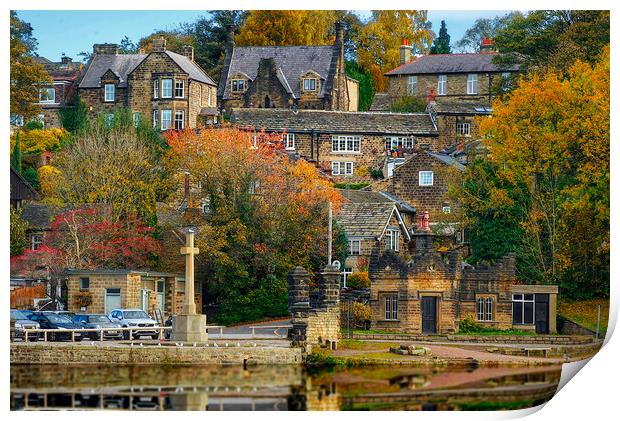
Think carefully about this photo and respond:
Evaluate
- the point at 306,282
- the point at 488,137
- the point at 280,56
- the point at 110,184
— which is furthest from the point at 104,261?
the point at 280,56

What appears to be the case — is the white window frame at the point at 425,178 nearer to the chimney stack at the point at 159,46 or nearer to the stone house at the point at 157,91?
the stone house at the point at 157,91

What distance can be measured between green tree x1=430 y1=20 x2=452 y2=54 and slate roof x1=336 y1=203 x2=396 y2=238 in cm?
3085

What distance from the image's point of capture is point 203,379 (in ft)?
149

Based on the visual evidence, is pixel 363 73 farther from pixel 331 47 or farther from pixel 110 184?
pixel 110 184

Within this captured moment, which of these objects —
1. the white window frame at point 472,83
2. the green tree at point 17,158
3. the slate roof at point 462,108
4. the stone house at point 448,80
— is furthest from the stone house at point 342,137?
the green tree at point 17,158

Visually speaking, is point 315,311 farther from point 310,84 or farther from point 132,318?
point 310,84

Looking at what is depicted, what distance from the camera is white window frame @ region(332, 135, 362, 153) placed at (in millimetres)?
78500

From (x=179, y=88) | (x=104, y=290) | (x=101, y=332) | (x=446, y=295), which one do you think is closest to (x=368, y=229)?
(x=446, y=295)

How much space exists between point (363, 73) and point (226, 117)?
1466 centimetres

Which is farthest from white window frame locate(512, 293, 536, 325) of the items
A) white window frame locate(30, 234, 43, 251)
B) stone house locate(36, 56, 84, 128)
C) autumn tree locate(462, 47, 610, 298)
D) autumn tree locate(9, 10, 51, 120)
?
stone house locate(36, 56, 84, 128)

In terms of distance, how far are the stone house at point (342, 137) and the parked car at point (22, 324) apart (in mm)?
24320

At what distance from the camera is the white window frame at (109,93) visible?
276 feet

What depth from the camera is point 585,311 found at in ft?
189

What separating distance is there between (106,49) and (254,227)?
30.9 meters
